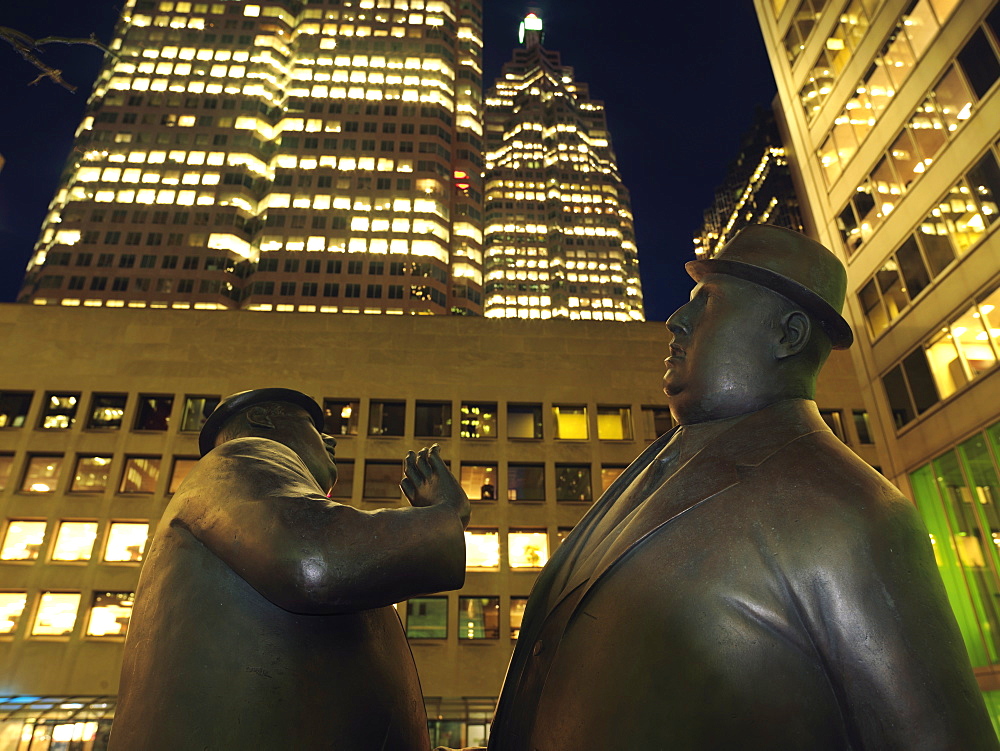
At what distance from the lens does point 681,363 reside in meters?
2.71

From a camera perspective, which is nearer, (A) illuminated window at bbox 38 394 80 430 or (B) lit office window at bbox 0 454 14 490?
(B) lit office window at bbox 0 454 14 490

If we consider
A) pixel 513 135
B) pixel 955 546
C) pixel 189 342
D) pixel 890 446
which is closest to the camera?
pixel 955 546

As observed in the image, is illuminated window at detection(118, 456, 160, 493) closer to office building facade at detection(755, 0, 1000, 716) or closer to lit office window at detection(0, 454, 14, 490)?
lit office window at detection(0, 454, 14, 490)

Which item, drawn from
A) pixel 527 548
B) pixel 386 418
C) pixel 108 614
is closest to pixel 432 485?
pixel 527 548

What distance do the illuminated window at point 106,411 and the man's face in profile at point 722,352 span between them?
3258cm

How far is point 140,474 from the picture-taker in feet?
98.2

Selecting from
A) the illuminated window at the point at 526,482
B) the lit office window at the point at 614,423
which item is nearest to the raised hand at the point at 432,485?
the illuminated window at the point at 526,482

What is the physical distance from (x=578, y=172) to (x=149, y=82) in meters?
94.7

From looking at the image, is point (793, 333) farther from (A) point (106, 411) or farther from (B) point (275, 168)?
(B) point (275, 168)

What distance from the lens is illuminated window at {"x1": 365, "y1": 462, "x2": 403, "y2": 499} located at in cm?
3012

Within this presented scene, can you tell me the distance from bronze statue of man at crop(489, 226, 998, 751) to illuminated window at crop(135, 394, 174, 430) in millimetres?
31773

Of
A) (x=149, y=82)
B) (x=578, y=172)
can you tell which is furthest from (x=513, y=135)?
(x=149, y=82)

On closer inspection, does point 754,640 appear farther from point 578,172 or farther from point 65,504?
point 578,172

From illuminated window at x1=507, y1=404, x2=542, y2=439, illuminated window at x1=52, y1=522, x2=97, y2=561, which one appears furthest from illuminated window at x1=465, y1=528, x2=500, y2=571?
illuminated window at x1=52, y1=522, x2=97, y2=561
